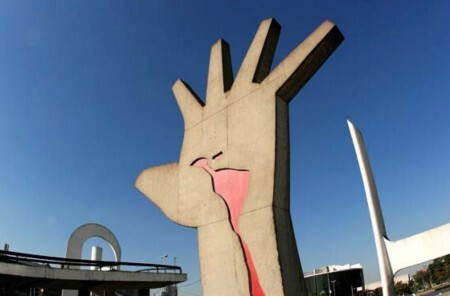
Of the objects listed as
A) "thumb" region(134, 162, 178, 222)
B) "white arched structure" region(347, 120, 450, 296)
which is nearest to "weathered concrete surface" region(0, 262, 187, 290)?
"thumb" region(134, 162, 178, 222)

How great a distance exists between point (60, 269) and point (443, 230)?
2214 cm

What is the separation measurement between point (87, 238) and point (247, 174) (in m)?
20.7

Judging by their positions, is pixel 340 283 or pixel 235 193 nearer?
pixel 235 193

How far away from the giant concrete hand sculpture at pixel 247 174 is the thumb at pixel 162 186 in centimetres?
3

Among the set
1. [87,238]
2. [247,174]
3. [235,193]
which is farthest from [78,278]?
[247,174]

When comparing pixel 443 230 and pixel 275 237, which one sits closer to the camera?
pixel 275 237

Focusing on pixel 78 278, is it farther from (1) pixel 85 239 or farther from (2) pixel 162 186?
(2) pixel 162 186

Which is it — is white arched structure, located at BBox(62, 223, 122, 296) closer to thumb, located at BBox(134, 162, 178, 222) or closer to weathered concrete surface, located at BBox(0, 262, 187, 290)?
weathered concrete surface, located at BBox(0, 262, 187, 290)

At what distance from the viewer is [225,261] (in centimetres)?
662

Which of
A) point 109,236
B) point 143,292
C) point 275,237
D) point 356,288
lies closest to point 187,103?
point 275,237

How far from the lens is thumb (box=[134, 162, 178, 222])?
800 cm

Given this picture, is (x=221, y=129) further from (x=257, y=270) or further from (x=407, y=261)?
(x=407, y=261)

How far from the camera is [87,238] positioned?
2452 cm

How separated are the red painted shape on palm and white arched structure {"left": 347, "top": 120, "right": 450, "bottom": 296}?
72.7ft
